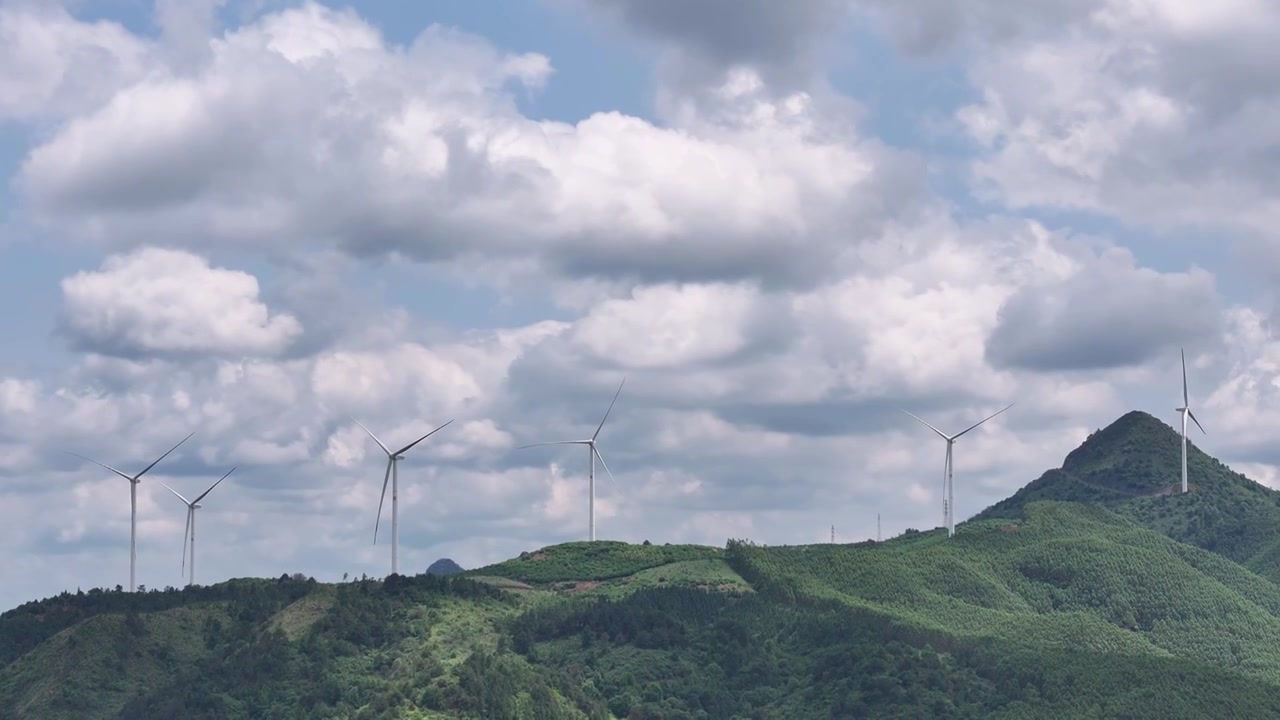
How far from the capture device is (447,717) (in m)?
200

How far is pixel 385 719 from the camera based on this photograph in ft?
651

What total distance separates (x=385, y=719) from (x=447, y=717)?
22.5 ft
